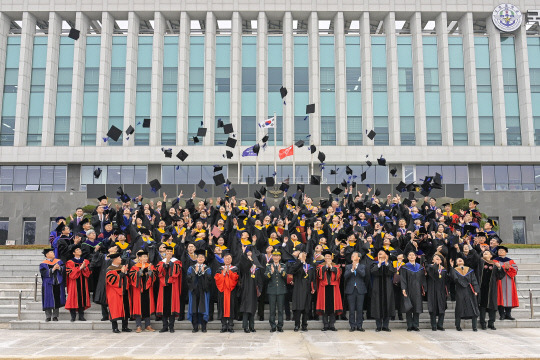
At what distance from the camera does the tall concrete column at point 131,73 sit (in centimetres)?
3679

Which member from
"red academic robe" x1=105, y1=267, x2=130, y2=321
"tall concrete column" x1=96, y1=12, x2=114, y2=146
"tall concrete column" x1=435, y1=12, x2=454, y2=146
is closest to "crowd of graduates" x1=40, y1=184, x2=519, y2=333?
"red academic robe" x1=105, y1=267, x2=130, y2=321

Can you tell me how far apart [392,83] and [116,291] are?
1204 inches

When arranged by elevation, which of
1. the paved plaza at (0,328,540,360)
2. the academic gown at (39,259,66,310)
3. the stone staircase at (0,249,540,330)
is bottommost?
the paved plaza at (0,328,540,360)

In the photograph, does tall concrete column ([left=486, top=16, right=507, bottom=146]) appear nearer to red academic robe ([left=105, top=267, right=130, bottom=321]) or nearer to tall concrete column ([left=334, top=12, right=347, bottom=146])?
tall concrete column ([left=334, top=12, right=347, bottom=146])

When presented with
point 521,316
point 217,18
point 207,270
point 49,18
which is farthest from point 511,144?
point 49,18

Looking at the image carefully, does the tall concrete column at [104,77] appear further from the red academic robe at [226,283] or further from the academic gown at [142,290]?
the red academic robe at [226,283]

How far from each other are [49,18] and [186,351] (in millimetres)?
36159

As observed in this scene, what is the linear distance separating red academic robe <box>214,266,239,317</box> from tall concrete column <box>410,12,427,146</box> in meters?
28.8

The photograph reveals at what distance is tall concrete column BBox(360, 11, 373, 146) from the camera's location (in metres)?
37.0

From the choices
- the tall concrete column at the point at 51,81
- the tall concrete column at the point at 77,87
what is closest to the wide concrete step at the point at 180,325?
the tall concrete column at the point at 77,87

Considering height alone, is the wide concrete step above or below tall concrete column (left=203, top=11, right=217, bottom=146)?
below

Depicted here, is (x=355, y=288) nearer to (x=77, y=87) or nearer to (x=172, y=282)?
(x=172, y=282)

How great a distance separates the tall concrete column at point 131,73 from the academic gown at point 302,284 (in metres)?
28.4

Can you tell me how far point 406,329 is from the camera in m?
11.0
